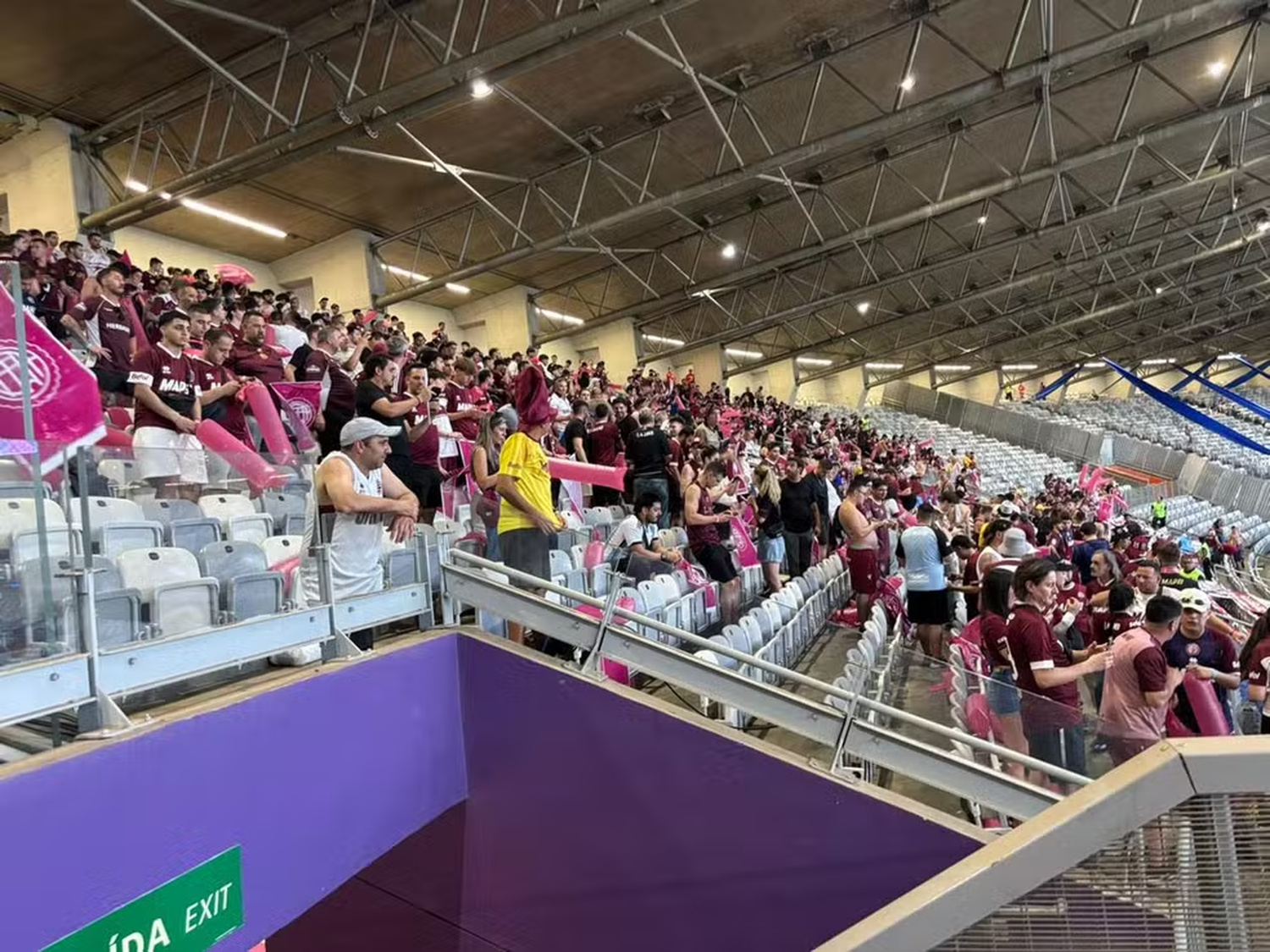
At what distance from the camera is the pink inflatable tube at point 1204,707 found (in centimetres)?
517

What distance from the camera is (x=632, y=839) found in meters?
4.16

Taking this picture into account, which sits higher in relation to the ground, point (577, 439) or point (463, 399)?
point (463, 399)

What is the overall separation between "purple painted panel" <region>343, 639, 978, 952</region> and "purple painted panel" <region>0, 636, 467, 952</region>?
277 millimetres

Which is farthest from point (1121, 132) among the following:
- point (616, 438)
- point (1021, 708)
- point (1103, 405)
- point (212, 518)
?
point (1103, 405)

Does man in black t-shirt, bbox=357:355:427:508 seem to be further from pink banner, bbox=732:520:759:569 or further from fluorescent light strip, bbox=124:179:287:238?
fluorescent light strip, bbox=124:179:287:238

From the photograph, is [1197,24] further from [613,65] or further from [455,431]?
[455,431]

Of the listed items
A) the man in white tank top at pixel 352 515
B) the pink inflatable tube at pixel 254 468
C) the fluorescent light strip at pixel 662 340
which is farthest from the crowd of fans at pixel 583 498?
the fluorescent light strip at pixel 662 340

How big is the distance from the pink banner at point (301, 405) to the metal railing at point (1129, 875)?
4791 mm

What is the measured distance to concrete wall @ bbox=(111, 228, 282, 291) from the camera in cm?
1481

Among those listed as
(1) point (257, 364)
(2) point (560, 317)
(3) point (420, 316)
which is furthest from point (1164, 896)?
(2) point (560, 317)

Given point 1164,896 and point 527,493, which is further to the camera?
point 527,493

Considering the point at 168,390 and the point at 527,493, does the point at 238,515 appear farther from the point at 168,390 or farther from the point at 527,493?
the point at 168,390

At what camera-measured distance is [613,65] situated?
12875mm

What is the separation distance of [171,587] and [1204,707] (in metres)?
5.07
